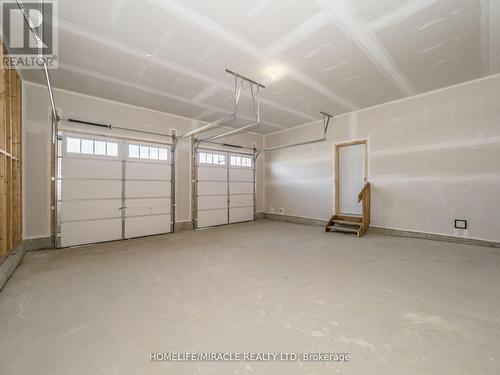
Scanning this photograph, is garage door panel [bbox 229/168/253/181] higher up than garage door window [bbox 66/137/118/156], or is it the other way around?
garage door window [bbox 66/137/118/156]

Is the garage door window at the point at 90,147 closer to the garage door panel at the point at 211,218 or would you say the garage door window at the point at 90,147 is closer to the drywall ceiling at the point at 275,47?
the drywall ceiling at the point at 275,47

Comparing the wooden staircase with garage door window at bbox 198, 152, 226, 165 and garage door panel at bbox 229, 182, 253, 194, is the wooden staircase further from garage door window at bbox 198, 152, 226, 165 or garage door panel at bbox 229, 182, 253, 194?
garage door window at bbox 198, 152, 226, 165

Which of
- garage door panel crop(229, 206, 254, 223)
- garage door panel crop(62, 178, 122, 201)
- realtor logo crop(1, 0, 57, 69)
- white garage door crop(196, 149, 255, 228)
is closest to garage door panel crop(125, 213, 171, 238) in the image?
garage door panel crop(62, 178, 122, 201)

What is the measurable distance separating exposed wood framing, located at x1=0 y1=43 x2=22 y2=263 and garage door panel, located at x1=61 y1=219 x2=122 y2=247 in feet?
2.28

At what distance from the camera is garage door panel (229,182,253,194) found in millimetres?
7425

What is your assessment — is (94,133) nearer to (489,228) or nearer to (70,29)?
(70,29)

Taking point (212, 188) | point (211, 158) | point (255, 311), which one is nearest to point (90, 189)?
point (212, 188)

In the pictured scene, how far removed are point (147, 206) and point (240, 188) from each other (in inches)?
123

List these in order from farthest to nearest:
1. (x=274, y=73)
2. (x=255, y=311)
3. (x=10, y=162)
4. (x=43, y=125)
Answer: (x=43, y=125), (x=274, y=73), (x=10, y=162), (x=255, y=311)

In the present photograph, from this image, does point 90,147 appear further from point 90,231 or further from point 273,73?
point 273,73

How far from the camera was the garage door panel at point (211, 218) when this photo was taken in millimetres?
6605

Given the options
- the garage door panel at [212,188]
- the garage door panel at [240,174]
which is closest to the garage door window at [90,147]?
the garage door panel at [212,188]

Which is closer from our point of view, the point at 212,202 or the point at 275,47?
the point at 275,47

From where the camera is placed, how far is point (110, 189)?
5.06 m
